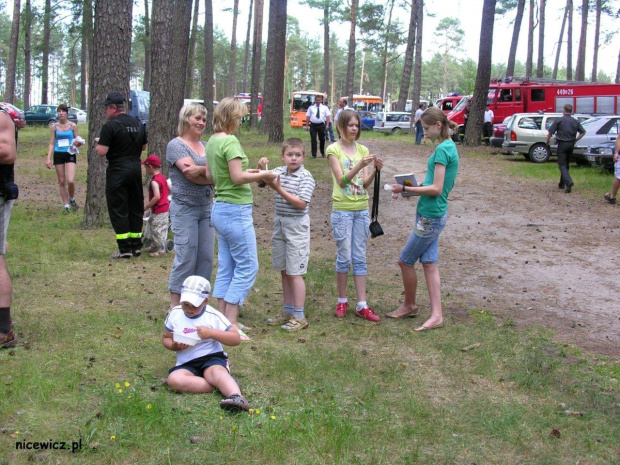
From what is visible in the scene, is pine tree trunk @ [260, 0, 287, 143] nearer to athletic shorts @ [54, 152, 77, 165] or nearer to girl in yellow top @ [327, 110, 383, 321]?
athletic shorts @ [54, 152, 77, 165]

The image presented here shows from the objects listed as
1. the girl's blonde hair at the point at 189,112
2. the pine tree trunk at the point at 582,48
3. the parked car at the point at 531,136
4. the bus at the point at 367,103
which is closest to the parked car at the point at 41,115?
the bus at the point at 367,103

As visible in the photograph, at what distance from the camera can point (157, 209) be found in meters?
8.65

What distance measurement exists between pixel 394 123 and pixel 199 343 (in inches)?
1457

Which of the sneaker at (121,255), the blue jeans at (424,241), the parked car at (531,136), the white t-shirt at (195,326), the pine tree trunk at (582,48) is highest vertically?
the pine tree trunk at (582,48)

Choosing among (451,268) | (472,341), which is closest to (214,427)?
(472,341)

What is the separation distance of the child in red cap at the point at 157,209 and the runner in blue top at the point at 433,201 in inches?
143

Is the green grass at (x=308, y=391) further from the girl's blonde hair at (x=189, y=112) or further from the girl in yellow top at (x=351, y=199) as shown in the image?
the girl's blonde hair at (x=189, y=112)

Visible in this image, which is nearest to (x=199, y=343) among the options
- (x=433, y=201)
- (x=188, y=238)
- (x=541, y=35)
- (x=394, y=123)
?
(x=188, y=238)

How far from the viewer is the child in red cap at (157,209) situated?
855cm

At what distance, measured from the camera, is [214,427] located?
3.92 metres

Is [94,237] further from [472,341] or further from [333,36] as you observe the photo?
[333,36]

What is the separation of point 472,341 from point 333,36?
334 feet

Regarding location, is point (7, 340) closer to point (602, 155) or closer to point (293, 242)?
point (293, 242)

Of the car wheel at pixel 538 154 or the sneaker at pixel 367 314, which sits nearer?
the sneaker at pixel 367 314
